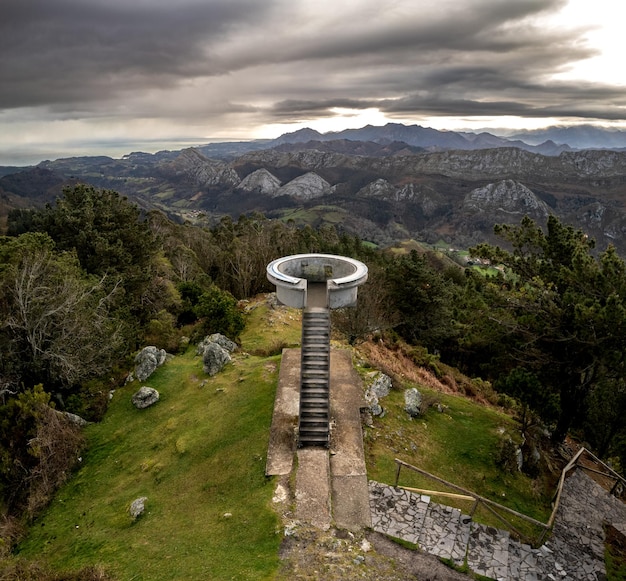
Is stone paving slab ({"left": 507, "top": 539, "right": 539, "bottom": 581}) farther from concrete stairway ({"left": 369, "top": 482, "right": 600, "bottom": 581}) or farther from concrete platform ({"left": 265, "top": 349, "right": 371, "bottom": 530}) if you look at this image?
concrete platform ({"left": 265, "top": 349, "right": 371, "bottom": 530})

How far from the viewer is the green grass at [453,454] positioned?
14.8 meters

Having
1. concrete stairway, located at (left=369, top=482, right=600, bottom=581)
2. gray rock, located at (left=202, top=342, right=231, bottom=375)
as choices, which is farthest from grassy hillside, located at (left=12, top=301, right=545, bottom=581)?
concrete stairway, located at (left=369, top=482, right=600, bottom=581)

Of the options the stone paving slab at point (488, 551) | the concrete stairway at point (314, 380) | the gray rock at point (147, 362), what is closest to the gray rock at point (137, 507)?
the concrete stairway at point (314, 380)

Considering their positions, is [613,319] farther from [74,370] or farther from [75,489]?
[74,370]

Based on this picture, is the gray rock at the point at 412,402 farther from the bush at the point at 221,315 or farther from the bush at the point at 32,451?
the bush at the point at 32,451

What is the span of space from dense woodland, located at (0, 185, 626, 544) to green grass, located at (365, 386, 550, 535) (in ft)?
8.57

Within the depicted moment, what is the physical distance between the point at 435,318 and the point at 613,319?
26.0 m

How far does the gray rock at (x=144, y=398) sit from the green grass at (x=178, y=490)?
1.23 feet

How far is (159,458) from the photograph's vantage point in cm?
1725

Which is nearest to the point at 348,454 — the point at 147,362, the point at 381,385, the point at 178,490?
the point at 381,385

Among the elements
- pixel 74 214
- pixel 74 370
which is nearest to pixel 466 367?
pixel 74 370

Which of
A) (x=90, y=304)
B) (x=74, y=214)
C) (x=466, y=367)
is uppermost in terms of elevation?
(x=74, y=214)

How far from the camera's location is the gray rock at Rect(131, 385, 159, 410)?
68.7ft

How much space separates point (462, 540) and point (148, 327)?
2390 cm
